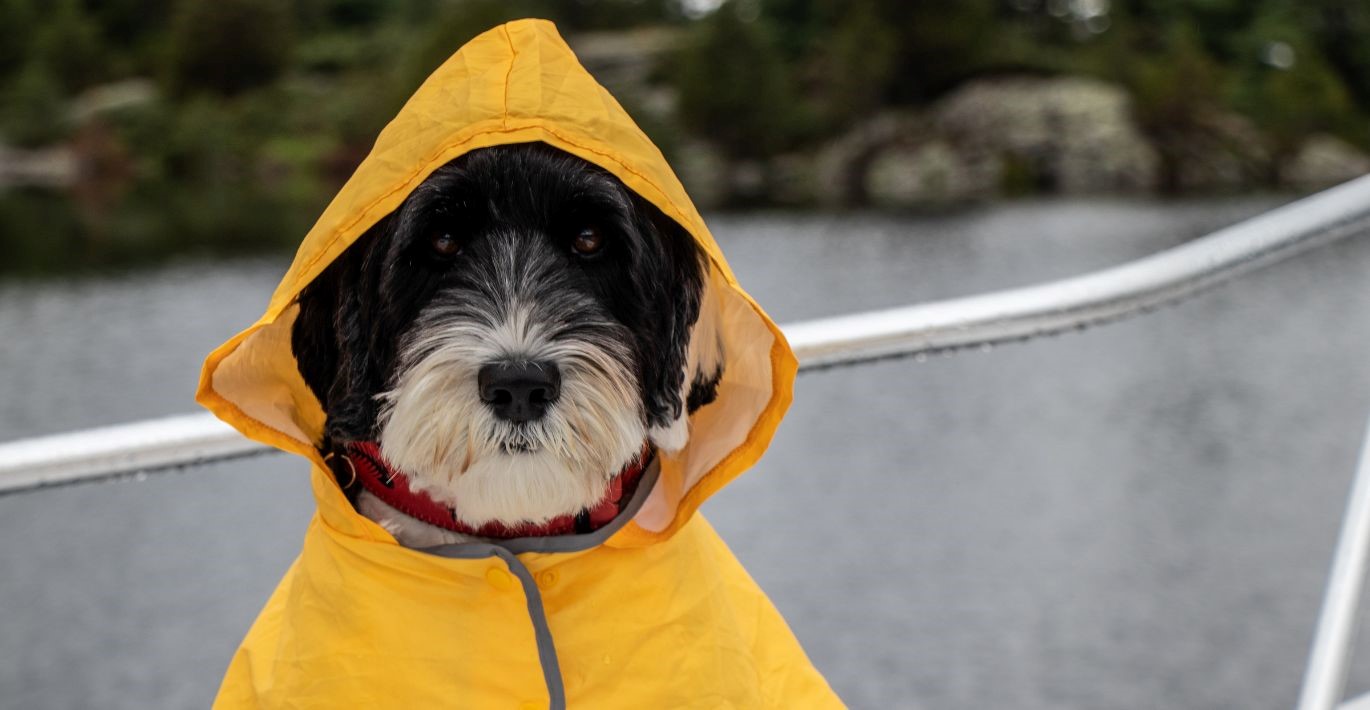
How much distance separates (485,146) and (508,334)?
349 mm

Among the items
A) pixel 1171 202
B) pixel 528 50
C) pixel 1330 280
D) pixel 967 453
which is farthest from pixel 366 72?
pixel 528 50

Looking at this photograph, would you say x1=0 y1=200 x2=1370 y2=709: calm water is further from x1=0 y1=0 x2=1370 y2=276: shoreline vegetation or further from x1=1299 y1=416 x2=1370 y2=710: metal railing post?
x1=0 y1=0 x2=1370 y2=276: shoreline vegetation

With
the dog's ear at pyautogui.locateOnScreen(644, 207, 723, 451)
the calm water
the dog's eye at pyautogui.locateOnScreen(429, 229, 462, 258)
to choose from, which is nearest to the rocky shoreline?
the calm water

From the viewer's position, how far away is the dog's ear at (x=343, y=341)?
286cm

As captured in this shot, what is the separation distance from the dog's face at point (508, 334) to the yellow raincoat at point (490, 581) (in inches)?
5.1

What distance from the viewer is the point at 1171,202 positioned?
4997 centimetres

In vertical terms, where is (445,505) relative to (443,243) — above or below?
below

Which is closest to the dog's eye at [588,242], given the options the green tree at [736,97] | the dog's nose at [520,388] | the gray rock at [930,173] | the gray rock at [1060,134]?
the dog's nose at [520,388]

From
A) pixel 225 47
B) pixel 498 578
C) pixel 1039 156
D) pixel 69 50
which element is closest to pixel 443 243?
pixel 498 578

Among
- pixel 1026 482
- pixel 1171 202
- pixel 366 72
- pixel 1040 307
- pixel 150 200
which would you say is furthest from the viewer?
pixel 366 72

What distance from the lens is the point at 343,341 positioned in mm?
2902

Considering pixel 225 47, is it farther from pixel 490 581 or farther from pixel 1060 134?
pixel 490 581

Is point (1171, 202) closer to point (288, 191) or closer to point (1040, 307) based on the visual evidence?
point (288, 191)

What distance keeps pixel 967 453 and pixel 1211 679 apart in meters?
6.16
